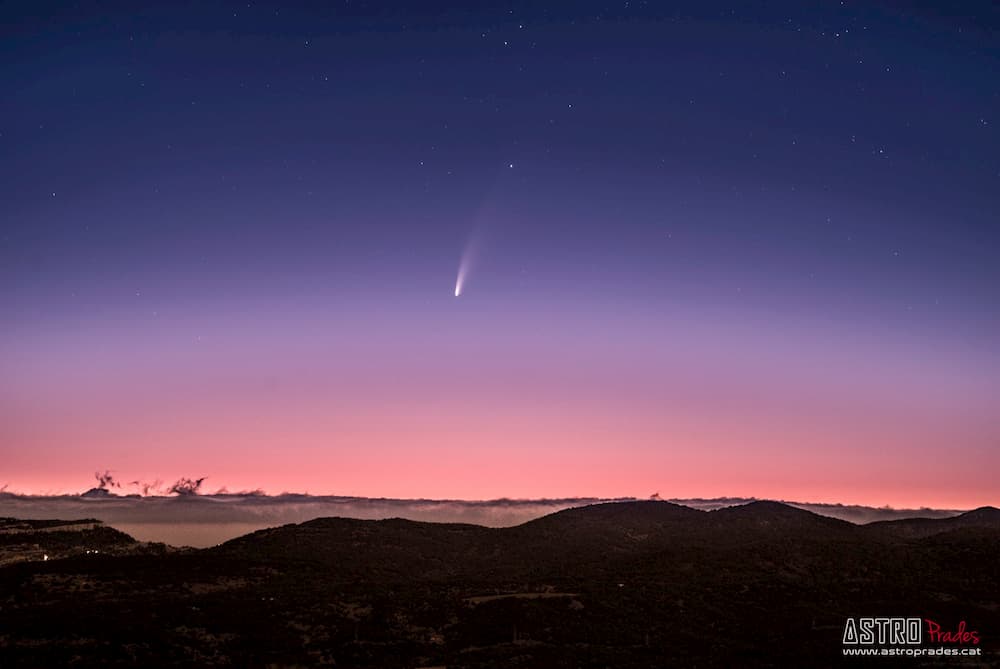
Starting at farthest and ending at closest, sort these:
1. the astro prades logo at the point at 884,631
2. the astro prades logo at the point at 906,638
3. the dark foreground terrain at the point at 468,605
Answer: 1. the astro prades logo at the point at 884,631
2. the astro prades logo at the point at 906,638
3. the dark foreground terrain at the point at 468,605

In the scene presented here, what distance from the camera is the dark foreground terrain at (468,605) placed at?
181 feet

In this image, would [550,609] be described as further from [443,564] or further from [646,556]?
[443,564]

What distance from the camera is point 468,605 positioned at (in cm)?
7544

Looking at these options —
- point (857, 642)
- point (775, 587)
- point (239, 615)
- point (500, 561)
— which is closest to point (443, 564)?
point (500, 561)

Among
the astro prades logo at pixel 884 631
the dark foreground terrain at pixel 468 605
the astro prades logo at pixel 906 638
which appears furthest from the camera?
the astro prades logo at pixel 884 631

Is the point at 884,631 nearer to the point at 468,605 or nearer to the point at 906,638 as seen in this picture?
the point at 906,638

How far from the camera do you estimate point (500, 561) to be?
159375mm

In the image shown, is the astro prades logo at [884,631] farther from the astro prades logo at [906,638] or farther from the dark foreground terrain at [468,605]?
the dark foreground terrain at [468,605]

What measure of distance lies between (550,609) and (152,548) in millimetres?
95982

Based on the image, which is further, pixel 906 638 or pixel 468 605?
pixel 468 605

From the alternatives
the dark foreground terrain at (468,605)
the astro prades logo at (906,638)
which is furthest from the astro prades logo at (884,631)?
the dark foreground terrain at (468,605)

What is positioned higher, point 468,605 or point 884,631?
point 468,605

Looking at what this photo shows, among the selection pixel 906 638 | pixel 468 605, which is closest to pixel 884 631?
pixel 906 638

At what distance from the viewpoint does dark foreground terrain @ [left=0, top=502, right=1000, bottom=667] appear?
5528 centimetres
